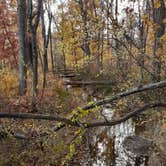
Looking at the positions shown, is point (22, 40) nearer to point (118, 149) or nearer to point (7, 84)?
point (7, 84)

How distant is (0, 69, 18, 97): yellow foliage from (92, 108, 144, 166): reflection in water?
3.59 m

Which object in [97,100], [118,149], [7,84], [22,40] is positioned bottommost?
[118,149]

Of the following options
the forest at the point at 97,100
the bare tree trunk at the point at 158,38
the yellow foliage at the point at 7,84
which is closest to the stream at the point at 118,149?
the forest at the point at 97,100

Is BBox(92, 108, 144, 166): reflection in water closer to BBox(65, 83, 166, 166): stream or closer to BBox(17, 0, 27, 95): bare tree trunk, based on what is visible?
BBox(65, 83, 166, 166): stream

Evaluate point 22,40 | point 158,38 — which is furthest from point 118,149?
point 22,40

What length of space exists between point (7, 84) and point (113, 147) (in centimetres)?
504

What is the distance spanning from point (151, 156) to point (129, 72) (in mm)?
3721

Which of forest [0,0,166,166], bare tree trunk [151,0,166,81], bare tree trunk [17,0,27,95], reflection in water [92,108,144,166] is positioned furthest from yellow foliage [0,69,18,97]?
bare tree trunk [151,0,166,81]

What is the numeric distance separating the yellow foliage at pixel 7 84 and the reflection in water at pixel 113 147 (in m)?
3.59

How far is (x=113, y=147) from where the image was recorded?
814 cm

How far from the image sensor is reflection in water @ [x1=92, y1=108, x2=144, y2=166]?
7.30 meters

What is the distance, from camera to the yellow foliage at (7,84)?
10086 mm

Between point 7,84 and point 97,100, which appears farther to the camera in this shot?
point 7,84

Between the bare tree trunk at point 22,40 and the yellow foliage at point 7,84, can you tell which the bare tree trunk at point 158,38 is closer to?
the bare tree trunk at point 22,40
